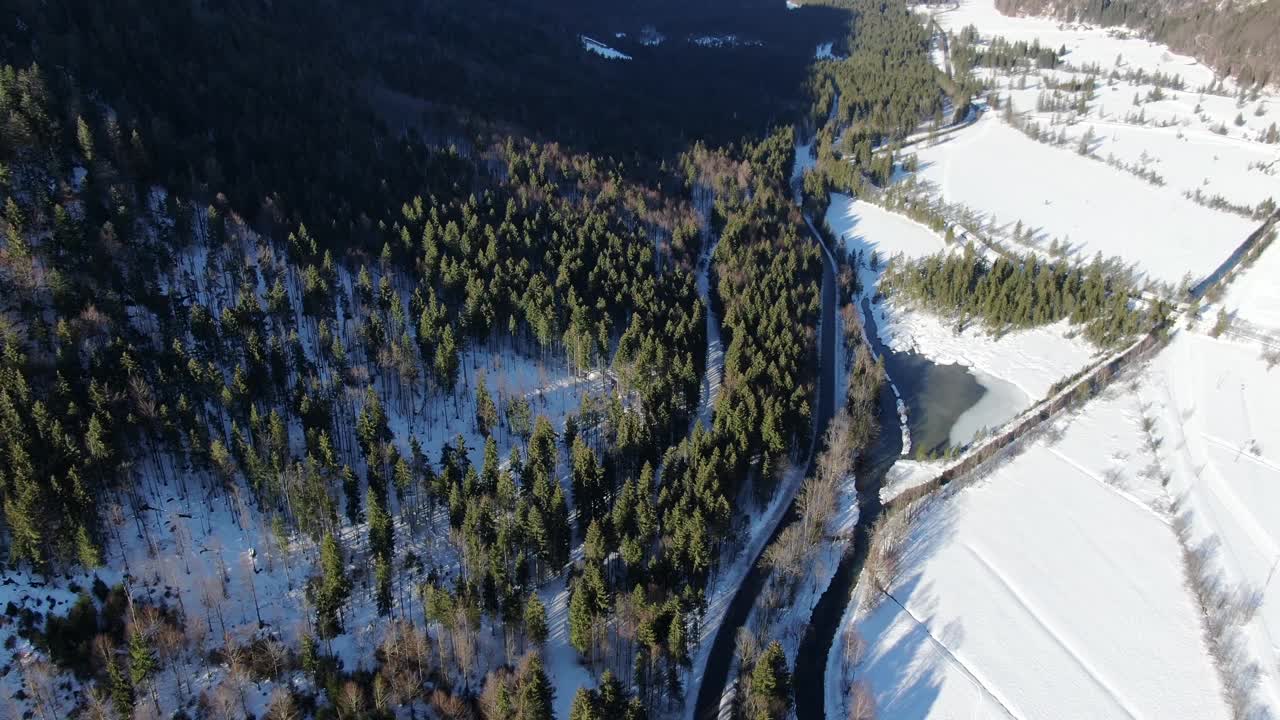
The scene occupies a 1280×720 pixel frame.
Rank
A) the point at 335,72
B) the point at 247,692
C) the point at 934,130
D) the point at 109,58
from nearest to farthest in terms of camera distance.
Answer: the point at 247,692, the point at 109,58, the point at 335,72, the point at 934,130

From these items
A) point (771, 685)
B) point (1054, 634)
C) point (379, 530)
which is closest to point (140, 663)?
point (379, 530)

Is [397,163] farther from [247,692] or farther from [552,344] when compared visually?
[247,692]

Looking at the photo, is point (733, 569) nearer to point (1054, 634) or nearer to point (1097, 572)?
point (1054, 634)

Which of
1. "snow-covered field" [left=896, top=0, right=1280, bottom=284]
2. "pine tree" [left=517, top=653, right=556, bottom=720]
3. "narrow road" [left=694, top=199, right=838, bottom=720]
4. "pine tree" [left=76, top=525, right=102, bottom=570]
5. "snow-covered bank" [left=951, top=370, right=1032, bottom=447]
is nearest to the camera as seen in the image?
"pine tree" [left=517, top=653, right=556, bottom=720]

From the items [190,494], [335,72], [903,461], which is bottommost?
[903,461]

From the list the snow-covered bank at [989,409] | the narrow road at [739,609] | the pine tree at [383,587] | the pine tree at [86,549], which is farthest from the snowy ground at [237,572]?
the snow-covered bank at [989,409]

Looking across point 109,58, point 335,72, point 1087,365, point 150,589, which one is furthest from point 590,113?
point 150,589

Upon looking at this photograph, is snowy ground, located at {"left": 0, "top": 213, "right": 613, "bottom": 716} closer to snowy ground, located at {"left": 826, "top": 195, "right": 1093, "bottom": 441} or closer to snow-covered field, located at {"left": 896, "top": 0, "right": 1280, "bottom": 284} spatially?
snowy ground, located at {"left": 826, "top": 195, "right": 1093, "bottom": 441}

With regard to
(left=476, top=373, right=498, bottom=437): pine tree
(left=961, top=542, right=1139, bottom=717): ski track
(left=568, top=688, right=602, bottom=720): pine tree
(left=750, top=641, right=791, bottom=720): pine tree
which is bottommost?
(left=961, top=542, right=1139, bottom=717): ski track

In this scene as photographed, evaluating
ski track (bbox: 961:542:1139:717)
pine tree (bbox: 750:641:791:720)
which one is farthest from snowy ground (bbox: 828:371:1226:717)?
pine tree (bbox: 750:641:791:720)

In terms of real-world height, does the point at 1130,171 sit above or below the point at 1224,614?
above

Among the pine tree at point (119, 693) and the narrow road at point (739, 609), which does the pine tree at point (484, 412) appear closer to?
the narrow road at point (739, 609)
